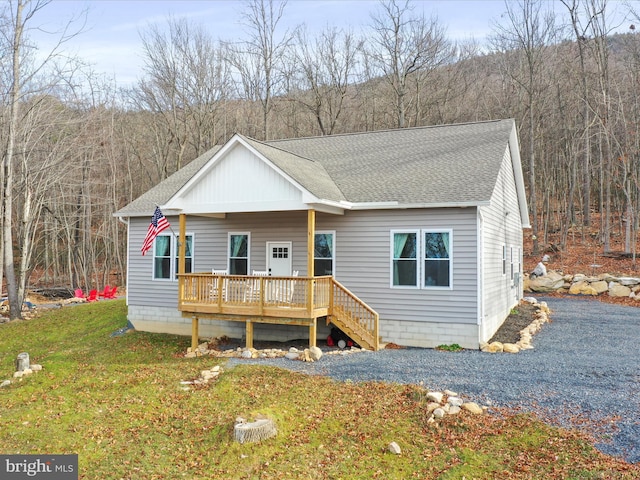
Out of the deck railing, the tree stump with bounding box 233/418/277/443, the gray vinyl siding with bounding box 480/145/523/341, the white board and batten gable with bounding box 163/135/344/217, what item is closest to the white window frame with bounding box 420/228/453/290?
the gray vinyl siding with bounding box 480/145/523/341

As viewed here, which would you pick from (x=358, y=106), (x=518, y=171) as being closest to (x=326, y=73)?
(x=358, y=106)

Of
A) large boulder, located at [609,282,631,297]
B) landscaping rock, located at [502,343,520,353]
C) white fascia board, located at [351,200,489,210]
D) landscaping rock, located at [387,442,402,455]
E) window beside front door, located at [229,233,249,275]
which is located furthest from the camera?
large boulder, located at [609,282,631,297]

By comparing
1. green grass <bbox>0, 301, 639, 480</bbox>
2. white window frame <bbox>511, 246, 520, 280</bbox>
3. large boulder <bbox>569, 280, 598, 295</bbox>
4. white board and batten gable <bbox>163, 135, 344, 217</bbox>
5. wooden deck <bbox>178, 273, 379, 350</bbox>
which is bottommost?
green grass <bbox>0, 301, 639, 480</bbox>

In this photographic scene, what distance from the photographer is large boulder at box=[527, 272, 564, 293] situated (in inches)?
851

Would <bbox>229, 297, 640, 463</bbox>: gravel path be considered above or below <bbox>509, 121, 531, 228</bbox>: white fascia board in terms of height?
below

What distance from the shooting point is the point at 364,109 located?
109 ft

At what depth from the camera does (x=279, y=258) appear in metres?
13.8

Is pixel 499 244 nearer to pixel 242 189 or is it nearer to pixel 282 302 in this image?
pixel 282 302

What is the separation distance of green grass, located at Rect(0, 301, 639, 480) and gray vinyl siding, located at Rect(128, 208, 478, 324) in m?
3.94

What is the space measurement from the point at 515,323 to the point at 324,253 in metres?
6.32

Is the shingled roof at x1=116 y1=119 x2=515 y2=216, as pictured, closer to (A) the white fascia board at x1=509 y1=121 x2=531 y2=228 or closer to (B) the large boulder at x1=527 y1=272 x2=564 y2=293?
(A) the white fascia board at x1=509 y1=121 x2=531 y2=228

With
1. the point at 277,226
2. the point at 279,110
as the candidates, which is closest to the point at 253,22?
the point at 279,110

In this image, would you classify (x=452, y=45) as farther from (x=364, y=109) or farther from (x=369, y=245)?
(x=369, y=245)

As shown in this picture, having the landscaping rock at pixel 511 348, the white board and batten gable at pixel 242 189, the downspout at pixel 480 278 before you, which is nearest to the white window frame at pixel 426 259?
the downspout at pixel 480 278
